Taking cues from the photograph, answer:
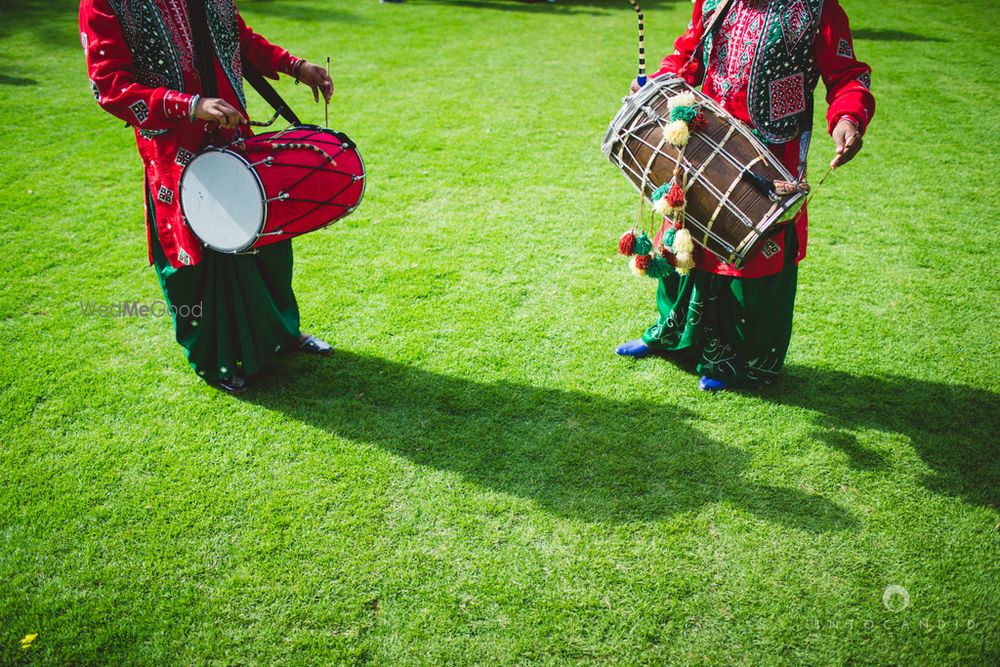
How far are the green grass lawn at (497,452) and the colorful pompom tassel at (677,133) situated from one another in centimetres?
130

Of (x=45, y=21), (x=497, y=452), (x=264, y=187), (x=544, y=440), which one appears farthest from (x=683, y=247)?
(x=45, y=21)

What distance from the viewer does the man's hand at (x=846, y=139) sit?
243 centimetres

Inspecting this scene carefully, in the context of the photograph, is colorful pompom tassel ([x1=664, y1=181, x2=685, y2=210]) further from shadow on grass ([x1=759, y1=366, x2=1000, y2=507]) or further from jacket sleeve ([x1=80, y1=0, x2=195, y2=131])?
jacket sleeve ([x1=80, y1=0, x2=195, y2=131])

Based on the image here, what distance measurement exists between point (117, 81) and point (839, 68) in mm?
2802

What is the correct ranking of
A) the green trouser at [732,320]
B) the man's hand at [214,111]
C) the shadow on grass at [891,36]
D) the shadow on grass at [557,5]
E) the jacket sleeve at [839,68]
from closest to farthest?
the man's hand at [214,111] → the jacket sleeve at [839,68] → the green trouser at [732,320] → the shadow on grass at [891,36] → the shadow on grass at [557,5]

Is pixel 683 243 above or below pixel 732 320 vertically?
above

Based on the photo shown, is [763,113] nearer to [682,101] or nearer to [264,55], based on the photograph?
[682,101]

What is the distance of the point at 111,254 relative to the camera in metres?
4.29

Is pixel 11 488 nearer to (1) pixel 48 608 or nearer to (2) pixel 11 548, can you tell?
(2) pixel 11 548

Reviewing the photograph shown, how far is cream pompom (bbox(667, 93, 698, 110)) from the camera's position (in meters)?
2.49

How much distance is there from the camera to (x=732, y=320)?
10.4ft

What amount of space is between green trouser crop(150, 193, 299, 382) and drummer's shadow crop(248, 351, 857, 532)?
0.67 feet

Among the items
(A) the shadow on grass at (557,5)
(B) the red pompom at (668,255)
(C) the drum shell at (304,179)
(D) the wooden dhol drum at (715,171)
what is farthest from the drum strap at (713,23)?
(A) the shadow on grass at (557,5)

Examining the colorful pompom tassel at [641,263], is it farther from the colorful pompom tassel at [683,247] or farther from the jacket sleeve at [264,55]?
the jacket sleeve at [264,55]
